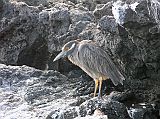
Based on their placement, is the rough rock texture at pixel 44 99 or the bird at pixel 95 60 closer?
the rough rock texture at pixel 44 99

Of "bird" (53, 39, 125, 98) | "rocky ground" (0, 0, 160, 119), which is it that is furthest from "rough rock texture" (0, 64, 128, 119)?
"bird" (53, 39, 125, 98)

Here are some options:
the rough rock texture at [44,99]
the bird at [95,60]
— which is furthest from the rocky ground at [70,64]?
the bird at [95,60]

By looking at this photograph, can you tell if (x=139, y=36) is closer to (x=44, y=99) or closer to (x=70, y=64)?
(x=44, y=99)

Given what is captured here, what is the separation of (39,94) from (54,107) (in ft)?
1.78

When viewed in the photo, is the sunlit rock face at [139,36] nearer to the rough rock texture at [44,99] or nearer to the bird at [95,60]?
the bird at [95,60]

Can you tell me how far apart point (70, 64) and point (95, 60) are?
Result: 161 centimetres

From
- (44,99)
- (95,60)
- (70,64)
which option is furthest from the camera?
(70,64)

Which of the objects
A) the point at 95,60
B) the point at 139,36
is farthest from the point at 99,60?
the point at 139,36

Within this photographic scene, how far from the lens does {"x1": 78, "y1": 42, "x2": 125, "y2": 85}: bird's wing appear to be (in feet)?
22.2

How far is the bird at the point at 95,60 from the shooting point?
6.79m

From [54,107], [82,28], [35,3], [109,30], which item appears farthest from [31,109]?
[35,3]

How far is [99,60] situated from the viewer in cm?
684

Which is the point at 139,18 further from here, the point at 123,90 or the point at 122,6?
the point at 123,90

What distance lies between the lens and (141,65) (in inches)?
276
